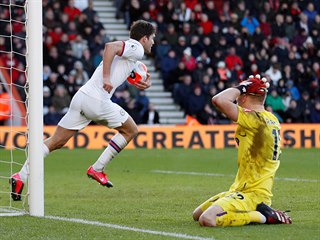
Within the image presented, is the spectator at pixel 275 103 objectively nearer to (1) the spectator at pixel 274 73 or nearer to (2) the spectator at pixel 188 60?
(1) the spectator at pixel 274 73

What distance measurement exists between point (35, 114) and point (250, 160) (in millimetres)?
2432

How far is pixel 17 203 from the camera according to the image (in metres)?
12.0

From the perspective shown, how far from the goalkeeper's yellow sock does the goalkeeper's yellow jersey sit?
0.26 metres

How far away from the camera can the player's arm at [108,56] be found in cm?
1129

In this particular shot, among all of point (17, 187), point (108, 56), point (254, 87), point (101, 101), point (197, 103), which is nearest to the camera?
point (254, 87)

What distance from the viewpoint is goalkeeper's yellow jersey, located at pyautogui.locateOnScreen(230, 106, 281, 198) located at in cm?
954

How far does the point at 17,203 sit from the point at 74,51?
15121mm

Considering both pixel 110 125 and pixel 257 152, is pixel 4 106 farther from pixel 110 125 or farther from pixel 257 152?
pixel 257 152

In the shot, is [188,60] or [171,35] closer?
[188,60]

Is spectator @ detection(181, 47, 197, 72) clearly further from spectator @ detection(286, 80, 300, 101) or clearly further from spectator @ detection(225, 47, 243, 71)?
spectator @ detection(286, 80, 300, 101)

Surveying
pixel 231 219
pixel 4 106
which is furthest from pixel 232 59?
pixel 231 219

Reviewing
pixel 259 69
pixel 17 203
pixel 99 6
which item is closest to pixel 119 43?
pixel 17 203

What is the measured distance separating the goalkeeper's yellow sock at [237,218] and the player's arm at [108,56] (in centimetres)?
275

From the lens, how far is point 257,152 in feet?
31.4
